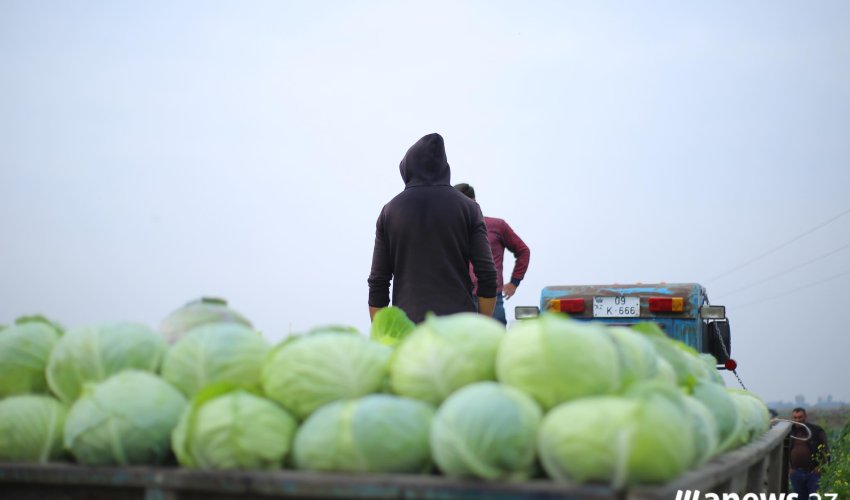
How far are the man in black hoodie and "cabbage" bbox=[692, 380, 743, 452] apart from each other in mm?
2536

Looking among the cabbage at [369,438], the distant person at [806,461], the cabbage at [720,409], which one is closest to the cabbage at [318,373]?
the cabbage at [369,438]

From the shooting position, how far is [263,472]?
2.30m

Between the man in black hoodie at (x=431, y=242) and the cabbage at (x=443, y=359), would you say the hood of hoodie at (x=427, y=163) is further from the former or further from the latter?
the cabbage at (x=443, y=359)

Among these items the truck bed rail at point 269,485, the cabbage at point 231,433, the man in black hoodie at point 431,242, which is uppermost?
the man in black hoodie at point 431,242

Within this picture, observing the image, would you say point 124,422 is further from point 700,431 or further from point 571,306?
point 571,306

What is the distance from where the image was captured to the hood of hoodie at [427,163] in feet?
18.9

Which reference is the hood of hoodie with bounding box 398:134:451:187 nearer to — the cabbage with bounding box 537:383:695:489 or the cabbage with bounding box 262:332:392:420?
the cabbage with bounding box 262:332:392:420

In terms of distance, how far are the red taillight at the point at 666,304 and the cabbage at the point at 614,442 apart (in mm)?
6867

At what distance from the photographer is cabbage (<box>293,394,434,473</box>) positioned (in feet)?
7.45

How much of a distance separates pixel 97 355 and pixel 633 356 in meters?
1.71

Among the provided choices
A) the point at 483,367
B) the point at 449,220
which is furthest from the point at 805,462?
the point at 483,367

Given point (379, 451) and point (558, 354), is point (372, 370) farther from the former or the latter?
point (558, 354)

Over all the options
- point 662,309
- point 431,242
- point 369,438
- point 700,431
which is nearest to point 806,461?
point 662,309

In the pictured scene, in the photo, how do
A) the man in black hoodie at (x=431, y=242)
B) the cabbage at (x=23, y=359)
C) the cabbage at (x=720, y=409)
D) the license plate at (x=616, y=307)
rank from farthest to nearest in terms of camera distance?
1. the license plate at (x=616, y=307)
2. the man in black hoodie at (x=431, y=242)
3. the cabbage at (x=720, y=409)
4. the cabbage at (x=23, y=359)
